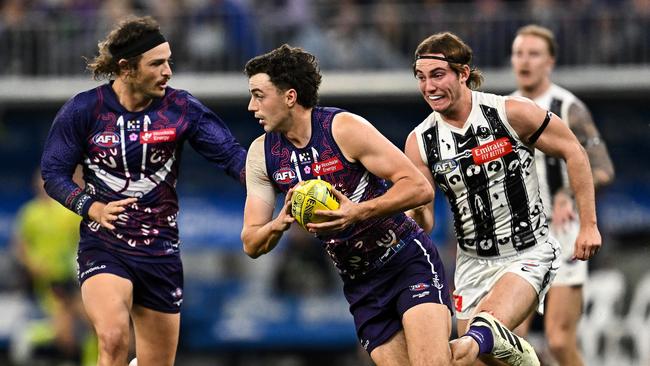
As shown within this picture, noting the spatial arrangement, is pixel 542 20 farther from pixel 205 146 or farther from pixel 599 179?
pixel 205 146

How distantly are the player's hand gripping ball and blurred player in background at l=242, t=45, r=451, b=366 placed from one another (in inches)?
1.7

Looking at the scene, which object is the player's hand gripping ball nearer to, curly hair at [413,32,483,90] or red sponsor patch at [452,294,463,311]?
curly hair at [413,32,483,90]

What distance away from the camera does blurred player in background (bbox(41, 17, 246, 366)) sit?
8086 millimetres

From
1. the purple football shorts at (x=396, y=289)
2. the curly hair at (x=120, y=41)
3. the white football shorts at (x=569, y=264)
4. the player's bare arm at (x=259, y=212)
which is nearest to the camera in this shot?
the player's bare arm at (x=259, y=212)

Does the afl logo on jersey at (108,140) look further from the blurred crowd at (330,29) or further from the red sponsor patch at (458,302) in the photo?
the blurred crowd at (330,29)

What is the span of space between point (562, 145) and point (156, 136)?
8.42 feet

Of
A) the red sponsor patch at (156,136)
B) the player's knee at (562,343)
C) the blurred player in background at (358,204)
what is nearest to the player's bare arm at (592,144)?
the player's knee at (562,343)

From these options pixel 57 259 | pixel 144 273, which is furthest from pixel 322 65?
pixel 144 273

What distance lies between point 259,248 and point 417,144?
130cm

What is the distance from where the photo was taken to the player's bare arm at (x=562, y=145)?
771 centimetres

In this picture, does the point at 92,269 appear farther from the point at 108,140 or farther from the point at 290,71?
the point at 290,71

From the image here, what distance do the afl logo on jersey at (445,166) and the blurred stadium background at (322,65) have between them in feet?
25.0

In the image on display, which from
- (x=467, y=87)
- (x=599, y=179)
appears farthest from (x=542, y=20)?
(x=467, y=87)

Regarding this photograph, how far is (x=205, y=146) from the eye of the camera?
838 cm
